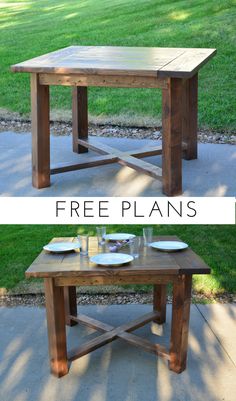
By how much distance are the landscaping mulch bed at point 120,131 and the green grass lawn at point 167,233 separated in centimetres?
124

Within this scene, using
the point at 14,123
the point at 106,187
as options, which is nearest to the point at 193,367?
the point at 106,187

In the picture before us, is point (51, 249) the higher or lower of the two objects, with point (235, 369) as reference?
higher

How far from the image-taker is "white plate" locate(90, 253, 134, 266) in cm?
405

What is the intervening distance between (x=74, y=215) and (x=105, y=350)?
163 cm

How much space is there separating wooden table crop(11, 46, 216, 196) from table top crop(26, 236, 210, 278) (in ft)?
3.78

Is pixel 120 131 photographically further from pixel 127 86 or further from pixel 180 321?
pixel 180 321

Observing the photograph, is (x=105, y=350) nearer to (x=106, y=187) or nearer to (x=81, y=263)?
(x=81, y=263)

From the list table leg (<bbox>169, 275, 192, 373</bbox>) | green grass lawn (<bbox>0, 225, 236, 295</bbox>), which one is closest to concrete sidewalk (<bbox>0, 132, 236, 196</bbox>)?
green grass lawn (<bbox>0, 225, 236, 295</bbox>)

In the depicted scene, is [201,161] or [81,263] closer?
[81,263]

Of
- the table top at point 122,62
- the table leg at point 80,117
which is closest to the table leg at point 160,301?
the table top at point 122,62

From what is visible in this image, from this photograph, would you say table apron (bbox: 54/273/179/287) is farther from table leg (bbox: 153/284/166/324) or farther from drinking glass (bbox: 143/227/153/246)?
table leg (bbox: 153/284/166/324)

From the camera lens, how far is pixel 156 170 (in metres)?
5.81

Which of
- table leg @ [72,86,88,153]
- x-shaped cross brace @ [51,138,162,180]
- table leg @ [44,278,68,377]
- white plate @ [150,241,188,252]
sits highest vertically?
table leg @ [72,86,88,153]

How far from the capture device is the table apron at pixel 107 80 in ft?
16.6
